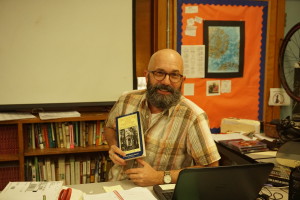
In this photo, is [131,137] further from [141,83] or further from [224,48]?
[224,48]

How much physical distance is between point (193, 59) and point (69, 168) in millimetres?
1491

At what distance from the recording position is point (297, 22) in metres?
3.02

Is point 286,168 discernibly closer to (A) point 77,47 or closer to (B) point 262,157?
(B) point 262,157

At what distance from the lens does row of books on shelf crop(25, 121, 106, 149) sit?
8.06 feet

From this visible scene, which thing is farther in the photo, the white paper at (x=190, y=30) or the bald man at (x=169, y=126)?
the white paper at (x=190, y=30)

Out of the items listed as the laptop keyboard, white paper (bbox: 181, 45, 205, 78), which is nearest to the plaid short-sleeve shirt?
the laptop keyboard

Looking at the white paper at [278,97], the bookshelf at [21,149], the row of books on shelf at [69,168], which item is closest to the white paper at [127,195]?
the bookshelf at [21,149]

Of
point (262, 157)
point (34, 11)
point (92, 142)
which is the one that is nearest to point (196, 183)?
point (262, 157)

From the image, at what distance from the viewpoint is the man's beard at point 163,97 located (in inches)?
69.3

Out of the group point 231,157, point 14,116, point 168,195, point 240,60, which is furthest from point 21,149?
point 240,60

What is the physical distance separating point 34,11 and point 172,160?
64.5 inches

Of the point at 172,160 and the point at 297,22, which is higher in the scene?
the point at 297,22

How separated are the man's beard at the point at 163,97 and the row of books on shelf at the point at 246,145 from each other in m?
0.64

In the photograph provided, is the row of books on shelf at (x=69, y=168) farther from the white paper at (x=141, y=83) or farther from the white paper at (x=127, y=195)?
the white paper at (x=127, y=195)
